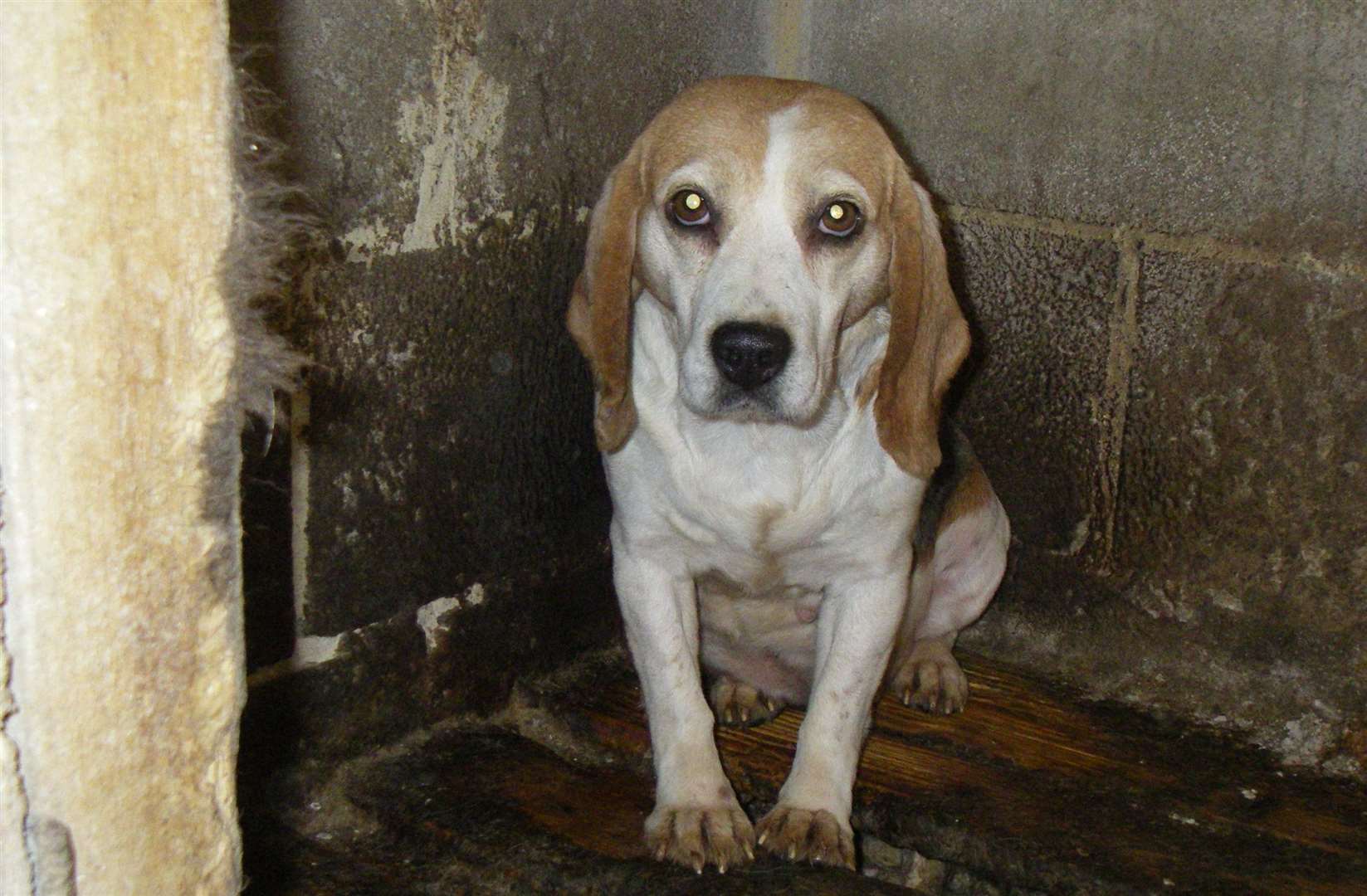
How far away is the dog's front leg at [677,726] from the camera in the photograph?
2.89 metres

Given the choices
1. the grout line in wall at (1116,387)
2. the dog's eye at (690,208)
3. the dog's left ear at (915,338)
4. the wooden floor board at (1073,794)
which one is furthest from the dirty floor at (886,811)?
the dog's eye at (690,208)

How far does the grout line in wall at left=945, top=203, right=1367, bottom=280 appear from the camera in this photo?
3.22 metres

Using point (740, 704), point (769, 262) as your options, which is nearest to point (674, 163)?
point (769, 262)

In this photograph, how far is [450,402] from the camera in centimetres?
333

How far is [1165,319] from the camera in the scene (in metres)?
3.50

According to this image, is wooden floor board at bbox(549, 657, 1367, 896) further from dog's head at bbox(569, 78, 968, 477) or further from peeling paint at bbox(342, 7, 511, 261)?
peeling paint at bbox(342, 7, 511, 261)

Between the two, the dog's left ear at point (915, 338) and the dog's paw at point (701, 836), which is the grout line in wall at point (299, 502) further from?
the dog's left ear at point (915, 338)

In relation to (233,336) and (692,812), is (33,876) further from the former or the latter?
(692,812)

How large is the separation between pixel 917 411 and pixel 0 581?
189 cm

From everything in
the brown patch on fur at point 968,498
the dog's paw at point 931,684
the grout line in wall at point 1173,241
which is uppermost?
the grout line in wall at point 1173,241

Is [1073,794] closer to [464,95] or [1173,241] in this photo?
[1173,241]

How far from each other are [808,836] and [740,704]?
2.29ft

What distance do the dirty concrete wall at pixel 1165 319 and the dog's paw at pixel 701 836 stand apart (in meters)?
1.31

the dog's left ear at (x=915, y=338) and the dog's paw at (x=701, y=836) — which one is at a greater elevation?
the dog's left ear at (x=915, y=338)
